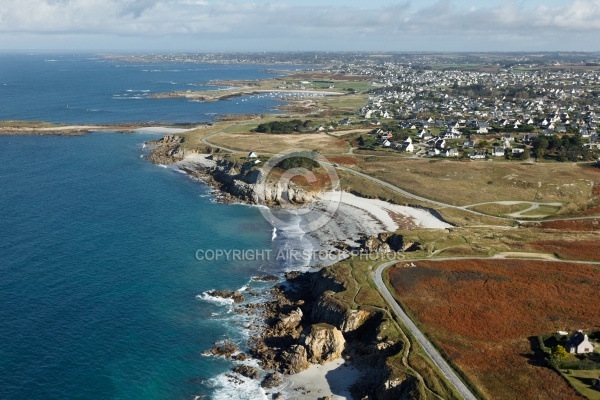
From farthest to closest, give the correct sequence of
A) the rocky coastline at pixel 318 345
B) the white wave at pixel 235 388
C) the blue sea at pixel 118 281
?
the blue sea at pixel 118 281 → the rocky coastline at pixel 318 345 → the white wave at pixel 235 388

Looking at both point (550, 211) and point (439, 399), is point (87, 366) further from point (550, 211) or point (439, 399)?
point (550, 211)

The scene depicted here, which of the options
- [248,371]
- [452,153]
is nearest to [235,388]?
[248,371]

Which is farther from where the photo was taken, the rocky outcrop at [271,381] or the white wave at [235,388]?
the rocky outcrop at [271,381]

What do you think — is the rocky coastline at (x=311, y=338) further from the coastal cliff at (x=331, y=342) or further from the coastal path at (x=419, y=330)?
the coastal path at (x=419, y=330)

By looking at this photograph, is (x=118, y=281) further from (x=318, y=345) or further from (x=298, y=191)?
(x=298, y=191)

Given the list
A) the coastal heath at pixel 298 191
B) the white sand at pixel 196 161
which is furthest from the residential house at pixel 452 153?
the white sand at pixel 196 161

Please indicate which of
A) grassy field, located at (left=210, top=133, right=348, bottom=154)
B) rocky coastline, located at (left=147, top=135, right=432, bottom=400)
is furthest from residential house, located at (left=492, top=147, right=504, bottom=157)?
rocky coastline, located at (left=147, top=135, right=432, bottom=400)

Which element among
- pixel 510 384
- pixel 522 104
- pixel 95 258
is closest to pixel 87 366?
pixel 95 258

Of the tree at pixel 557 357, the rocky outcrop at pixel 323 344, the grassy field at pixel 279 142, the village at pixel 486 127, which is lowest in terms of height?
the rocky outcrop at pixel 323 344
